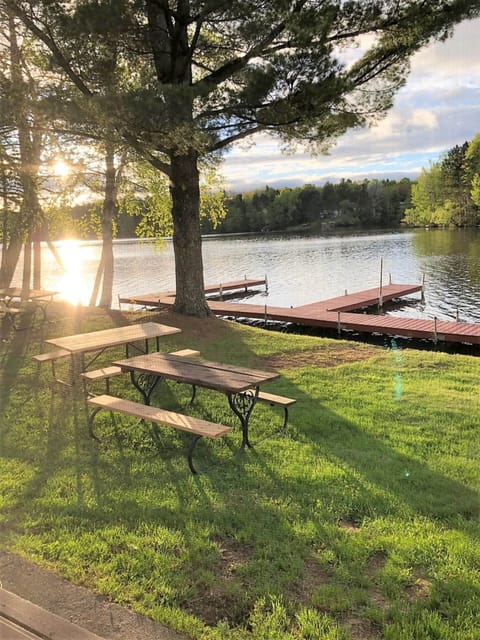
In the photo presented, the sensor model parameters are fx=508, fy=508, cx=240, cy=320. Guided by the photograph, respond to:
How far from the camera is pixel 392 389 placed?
6176 mm

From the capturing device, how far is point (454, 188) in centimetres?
6238

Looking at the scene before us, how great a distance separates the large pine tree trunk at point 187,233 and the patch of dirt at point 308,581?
7654mm

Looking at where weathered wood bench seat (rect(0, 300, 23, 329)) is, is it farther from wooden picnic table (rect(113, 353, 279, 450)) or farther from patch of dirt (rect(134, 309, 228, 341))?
wooden picnic table (rect(113, 353, 279, 450))

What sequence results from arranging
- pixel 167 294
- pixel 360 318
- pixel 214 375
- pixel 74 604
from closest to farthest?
pixel 74 604, pixel 214 375, pixel 360 318, pixel 167 294

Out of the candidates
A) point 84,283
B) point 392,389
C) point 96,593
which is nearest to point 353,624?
point 96,593

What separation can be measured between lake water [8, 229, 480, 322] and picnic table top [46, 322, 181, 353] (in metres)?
10.4

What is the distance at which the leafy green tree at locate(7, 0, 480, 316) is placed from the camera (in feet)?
22.9

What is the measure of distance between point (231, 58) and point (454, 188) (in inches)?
2387

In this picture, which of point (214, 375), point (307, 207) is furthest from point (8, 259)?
point (307, 207)

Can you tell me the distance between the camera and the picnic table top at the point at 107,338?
535cm

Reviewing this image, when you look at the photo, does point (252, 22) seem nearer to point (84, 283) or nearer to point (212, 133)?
point (212, 133)

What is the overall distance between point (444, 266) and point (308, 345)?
77.0ft

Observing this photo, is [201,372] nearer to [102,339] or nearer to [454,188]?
[102,339]

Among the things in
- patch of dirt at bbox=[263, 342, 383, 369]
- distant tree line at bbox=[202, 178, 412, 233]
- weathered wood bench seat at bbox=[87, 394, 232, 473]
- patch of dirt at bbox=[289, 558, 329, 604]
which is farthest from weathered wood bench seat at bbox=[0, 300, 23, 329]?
distant tree line at bbox=[202, 178, 412, 233]
